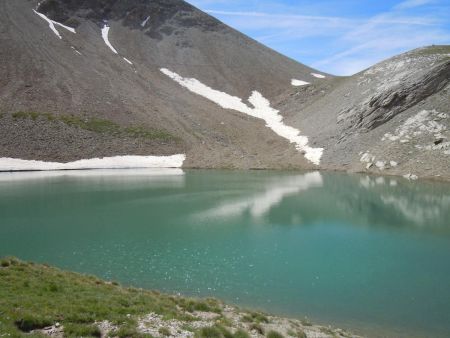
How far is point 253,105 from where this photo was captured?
282ft

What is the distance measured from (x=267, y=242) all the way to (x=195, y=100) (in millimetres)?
62222

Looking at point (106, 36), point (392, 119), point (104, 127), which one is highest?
point (106, 36)

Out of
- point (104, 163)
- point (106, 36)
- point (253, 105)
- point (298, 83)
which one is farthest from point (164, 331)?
point (106, 36)

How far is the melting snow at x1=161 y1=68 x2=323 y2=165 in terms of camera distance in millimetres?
70500

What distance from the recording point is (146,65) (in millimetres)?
92125

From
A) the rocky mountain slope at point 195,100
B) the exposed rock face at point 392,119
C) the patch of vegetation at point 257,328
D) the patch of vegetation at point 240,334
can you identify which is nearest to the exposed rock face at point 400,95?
the exposed rock face at point 392,119

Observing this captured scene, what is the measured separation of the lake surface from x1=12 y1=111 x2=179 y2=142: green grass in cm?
2160

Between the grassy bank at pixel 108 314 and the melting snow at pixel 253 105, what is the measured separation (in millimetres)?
53905

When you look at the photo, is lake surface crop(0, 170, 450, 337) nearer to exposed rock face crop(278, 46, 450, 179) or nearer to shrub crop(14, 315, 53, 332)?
shrub crop(14, 315, 53, 332)

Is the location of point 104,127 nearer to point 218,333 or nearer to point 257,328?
point 257,328

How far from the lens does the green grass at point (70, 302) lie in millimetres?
9650

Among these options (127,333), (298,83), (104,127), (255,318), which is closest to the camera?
(127,333)

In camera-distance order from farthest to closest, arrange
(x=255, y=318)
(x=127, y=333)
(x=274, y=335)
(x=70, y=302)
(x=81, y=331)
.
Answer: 1. (x=255, y=318)
2. (x=70, y=302)
3. (x=274, y=335)
4. (x=127, y=333)
5. (x=81, y=331)

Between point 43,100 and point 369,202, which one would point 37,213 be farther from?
point 43,100
